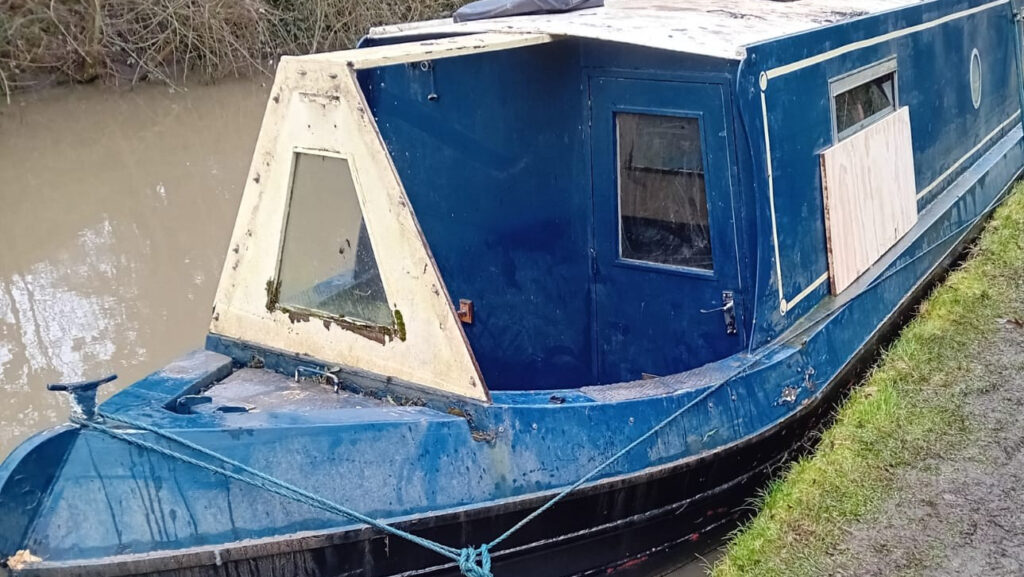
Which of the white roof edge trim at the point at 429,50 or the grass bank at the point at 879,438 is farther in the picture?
the grass bank at the point at 879,438

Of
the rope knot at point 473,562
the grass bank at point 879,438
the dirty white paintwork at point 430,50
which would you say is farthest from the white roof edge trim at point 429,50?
the grass bank at point 879,438

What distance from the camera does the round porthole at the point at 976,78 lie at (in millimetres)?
6777

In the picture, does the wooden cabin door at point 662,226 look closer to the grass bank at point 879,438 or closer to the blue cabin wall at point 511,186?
the blue cabin wall at point 511,186

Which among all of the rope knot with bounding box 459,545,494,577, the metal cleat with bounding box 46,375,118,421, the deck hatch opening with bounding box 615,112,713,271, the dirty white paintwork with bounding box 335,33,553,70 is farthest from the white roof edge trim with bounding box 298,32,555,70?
the rope knot with bounding box 459,545,494,577

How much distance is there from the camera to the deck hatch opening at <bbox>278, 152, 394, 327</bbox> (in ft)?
11.7

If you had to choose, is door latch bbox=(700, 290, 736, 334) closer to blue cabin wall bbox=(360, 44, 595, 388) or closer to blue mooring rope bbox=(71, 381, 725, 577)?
blue cabin wall bbox=(360, 44, 595, 388)

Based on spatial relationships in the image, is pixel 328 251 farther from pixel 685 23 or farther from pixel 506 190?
pixel 685 23

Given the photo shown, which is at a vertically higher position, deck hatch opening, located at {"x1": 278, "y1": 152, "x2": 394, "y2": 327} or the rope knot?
deck hatch opening, located at {"x1": 278, "y1": 152, "x2": 394, "y2": 327}

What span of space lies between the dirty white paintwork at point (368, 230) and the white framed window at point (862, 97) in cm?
235

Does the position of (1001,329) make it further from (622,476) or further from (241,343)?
(241,343)

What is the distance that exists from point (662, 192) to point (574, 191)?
0.44m

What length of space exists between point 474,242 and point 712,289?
1.21 meters

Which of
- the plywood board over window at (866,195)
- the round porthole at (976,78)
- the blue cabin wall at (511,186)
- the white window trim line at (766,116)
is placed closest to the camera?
the white window trim line at (766,116)

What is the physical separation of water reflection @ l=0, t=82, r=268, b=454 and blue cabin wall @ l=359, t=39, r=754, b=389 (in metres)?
2.91
